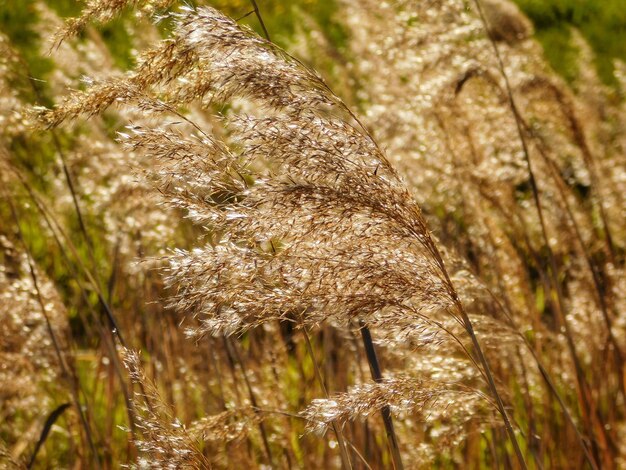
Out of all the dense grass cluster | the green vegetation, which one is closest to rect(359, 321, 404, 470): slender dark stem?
the dense grass cluster

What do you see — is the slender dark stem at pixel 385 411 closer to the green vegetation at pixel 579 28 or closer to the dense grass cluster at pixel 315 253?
the dense grass cluster at pixel 315 253

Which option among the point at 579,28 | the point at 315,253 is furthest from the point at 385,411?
the point at 579,28

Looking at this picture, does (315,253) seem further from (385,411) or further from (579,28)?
(579,28)

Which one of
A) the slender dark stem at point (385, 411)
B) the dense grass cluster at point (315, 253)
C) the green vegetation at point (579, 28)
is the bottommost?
the slender dark stem at point (385, 411)

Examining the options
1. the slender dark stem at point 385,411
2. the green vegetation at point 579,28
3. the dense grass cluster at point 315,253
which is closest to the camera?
the dense grass cluster at point 315,253

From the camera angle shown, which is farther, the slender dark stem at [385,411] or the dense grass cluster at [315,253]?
the slender dark stem at [385,411]

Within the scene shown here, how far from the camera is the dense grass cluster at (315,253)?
4.73 ft

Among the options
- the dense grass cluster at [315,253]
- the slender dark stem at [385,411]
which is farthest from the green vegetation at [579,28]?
the slender dark stem at [385,411]

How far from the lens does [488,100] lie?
327 cm

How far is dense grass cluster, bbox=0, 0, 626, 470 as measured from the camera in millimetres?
Result: 1442

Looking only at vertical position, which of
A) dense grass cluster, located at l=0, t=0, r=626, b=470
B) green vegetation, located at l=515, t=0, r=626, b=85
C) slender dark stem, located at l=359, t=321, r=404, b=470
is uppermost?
green vegetation, located at l=515, t=0, r=626, b=85

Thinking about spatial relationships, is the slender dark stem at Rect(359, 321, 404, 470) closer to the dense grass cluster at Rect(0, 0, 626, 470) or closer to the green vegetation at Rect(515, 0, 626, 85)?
the dense grass cluster at Rect(0, 0, 626, 470)

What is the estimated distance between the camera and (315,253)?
1464mm

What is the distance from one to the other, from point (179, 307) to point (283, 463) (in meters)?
1.38
